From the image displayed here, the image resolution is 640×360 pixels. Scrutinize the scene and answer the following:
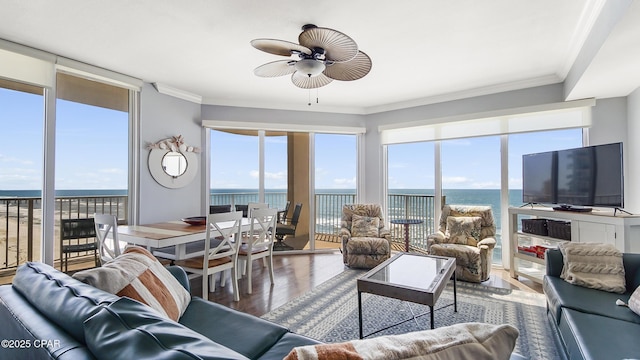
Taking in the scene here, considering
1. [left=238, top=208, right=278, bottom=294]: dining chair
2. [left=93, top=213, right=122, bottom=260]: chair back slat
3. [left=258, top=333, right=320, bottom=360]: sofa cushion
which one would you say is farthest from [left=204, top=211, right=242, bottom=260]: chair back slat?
[left=258, top=333, right=320, bottom=360]: sofa cushion

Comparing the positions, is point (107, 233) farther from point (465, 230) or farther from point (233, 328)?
point (465, 230)

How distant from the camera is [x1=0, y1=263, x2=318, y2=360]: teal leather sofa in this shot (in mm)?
694

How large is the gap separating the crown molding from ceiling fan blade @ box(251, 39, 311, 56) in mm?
2490

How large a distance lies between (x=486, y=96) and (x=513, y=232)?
72.9 inches

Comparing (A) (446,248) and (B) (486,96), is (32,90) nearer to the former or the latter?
(A) (446,248)

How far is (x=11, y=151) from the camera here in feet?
9.73

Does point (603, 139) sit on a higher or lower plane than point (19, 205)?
higher

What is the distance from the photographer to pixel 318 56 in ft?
7.50

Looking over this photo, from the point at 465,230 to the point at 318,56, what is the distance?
9.39ft

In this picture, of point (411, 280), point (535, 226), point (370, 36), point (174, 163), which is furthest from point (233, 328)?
point (535, 226)

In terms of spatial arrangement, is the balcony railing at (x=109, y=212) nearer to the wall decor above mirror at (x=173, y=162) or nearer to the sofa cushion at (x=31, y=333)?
the wall decor above mirror at (x=173, y=162)

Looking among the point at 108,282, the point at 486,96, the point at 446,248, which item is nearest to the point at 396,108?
the point at 486,96

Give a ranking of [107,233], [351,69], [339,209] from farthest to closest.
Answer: [339,209]
[107,233]
[351,69]

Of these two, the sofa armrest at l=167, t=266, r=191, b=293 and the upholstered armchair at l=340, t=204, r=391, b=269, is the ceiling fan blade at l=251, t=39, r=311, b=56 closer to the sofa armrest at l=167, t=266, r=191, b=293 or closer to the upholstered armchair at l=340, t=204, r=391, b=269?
the sofa armrest at l=167, t=266, r=191, b=293
